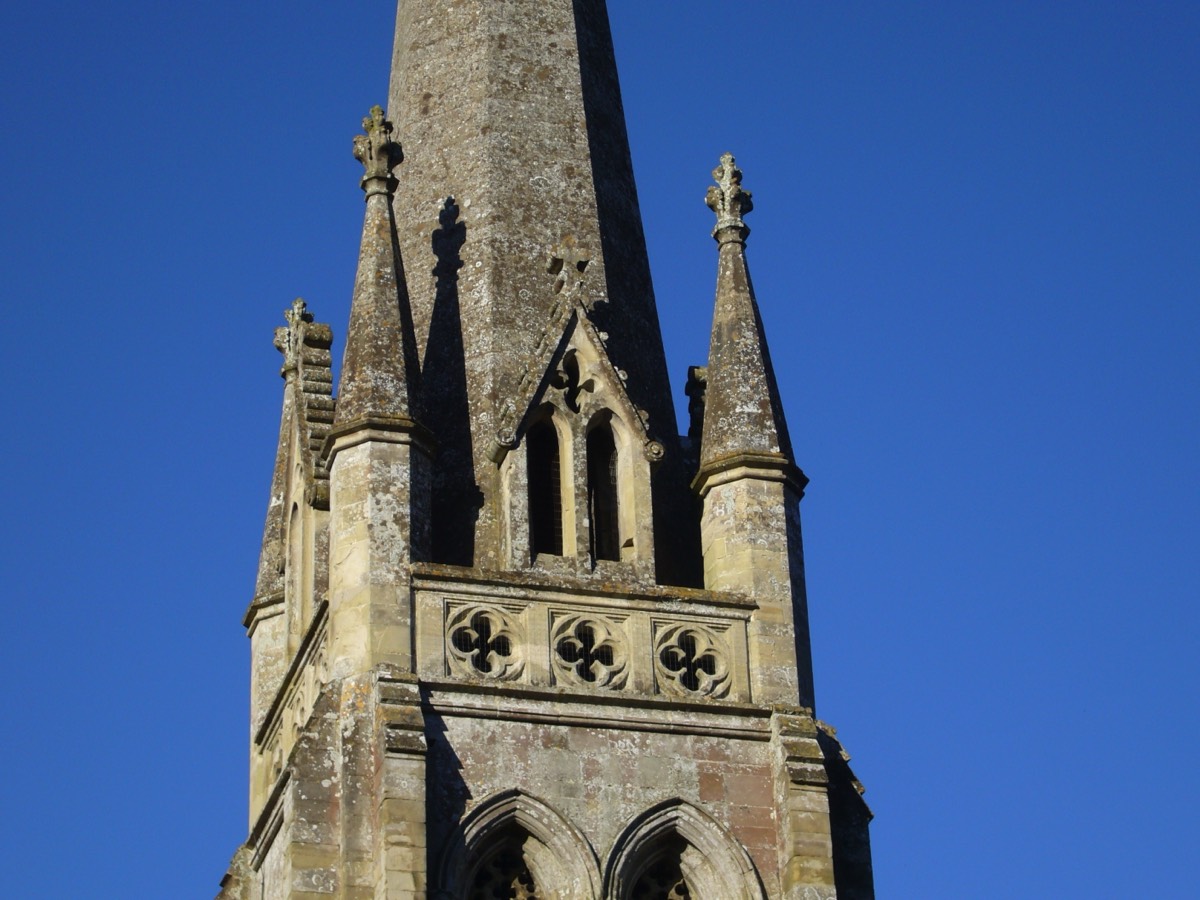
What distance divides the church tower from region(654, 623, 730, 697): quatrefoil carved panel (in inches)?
1.4

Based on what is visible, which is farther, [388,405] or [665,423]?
[665,423]

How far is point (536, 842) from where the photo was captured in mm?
31188

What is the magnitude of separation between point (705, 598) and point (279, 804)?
15.3 ft

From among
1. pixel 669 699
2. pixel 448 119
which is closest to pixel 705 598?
pixel 669 699

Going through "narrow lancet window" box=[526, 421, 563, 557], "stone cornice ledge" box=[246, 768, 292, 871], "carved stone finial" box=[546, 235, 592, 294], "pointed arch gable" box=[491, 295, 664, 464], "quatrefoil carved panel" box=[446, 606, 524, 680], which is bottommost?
"stone cornice ledge" box=[246, 768, 292, 871]

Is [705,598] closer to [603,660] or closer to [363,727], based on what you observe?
[603,660]

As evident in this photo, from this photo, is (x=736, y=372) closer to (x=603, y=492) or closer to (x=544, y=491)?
(x=603, y=492)

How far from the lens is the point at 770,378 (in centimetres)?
3431

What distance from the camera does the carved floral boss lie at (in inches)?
1254

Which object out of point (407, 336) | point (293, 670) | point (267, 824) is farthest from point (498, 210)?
point (267, 824)

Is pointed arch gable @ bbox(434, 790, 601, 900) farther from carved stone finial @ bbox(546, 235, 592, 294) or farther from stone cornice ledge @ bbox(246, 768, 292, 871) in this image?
carved stone finial @ bbox(546, 235, 592, 294)

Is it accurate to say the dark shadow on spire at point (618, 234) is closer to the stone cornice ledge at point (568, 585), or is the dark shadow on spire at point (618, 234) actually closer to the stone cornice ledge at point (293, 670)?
the stone cornice ledge at point (568, 585)

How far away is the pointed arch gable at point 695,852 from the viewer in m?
31.2

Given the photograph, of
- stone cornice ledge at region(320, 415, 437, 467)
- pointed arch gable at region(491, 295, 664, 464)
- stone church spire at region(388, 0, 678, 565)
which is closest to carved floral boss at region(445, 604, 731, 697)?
stone church spire at region(388, 0, 678, 565)
